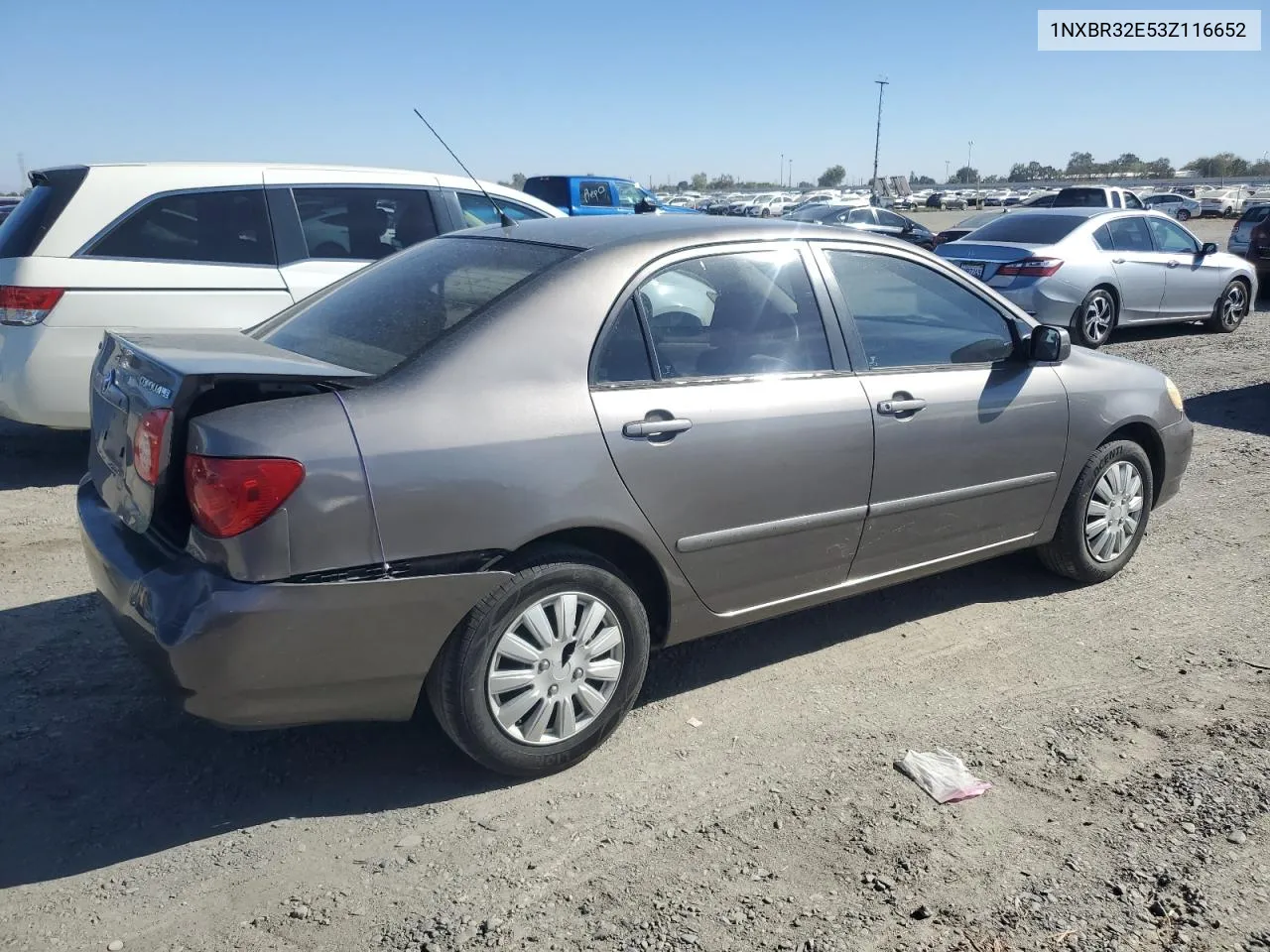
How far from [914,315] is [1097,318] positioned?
26.5 feet

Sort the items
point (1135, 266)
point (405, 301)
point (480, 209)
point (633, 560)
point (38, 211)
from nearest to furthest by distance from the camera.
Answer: point (633, 560), point (405, 301), point (38, 211), point (480, 209), point (1135, 266)

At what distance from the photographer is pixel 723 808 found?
3.09 m

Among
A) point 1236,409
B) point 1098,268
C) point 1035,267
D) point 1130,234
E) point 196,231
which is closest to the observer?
point 196,231

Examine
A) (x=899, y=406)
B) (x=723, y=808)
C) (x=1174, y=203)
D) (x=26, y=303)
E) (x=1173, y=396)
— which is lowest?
(x=723, y=808)

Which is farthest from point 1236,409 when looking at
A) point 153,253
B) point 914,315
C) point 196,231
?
point 153,253

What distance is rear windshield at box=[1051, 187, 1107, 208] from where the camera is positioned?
2425 cm

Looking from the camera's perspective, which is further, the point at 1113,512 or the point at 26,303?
the point at 26,303

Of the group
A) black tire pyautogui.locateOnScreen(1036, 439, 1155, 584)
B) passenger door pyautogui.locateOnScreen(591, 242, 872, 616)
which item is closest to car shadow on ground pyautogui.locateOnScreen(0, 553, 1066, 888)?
passenger door pyautogui.locateOnScreen(591, 242, 872, 616)

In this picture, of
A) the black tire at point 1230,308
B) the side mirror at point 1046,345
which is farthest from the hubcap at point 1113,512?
the black tire at point 1230,308

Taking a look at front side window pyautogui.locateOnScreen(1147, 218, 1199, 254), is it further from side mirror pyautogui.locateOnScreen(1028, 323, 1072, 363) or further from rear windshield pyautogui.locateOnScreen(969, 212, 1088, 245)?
side mirror pyautogui.locateOnScreen(1028, 323, 1072, 363)

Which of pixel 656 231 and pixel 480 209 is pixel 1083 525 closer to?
pixel 656 231

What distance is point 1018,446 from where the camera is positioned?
14.1 feet

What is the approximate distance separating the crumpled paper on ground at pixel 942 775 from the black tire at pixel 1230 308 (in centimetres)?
1136

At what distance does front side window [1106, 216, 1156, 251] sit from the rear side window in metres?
9.08
